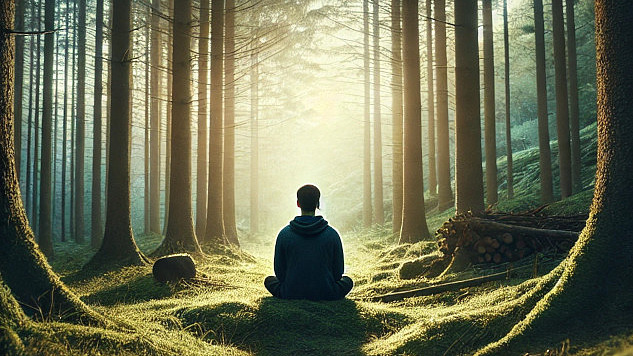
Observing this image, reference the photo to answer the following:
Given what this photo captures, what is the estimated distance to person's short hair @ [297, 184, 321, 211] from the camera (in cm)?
586

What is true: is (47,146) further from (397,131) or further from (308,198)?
(308,198)

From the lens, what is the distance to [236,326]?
5.21 meters

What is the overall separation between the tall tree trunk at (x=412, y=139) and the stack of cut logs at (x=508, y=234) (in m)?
4.36

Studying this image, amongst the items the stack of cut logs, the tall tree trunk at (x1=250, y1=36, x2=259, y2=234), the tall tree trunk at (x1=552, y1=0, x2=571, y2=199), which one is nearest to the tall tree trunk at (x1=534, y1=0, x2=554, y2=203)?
the tall tree trunk at (x1=552, y1=0, x2=571, y2=199)

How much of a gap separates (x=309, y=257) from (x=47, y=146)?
14.3 meters

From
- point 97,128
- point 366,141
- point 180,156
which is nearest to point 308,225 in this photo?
point 180,156

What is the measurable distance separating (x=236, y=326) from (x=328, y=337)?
1117 millimetres

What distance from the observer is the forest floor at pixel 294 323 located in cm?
346

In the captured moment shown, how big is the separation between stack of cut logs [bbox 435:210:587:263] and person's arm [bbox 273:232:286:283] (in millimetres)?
3555

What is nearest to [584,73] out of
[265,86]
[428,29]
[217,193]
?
[428,29]

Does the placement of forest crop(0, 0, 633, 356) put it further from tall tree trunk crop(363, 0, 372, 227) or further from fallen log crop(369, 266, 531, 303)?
tall tree trunk crop(363, 0, 372, 227)

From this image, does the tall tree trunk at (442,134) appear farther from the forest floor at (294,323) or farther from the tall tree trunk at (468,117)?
the forest floor at (294,323)

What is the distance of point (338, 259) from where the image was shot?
5852mm

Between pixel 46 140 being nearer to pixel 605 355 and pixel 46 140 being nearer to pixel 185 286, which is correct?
pixel 185 286
